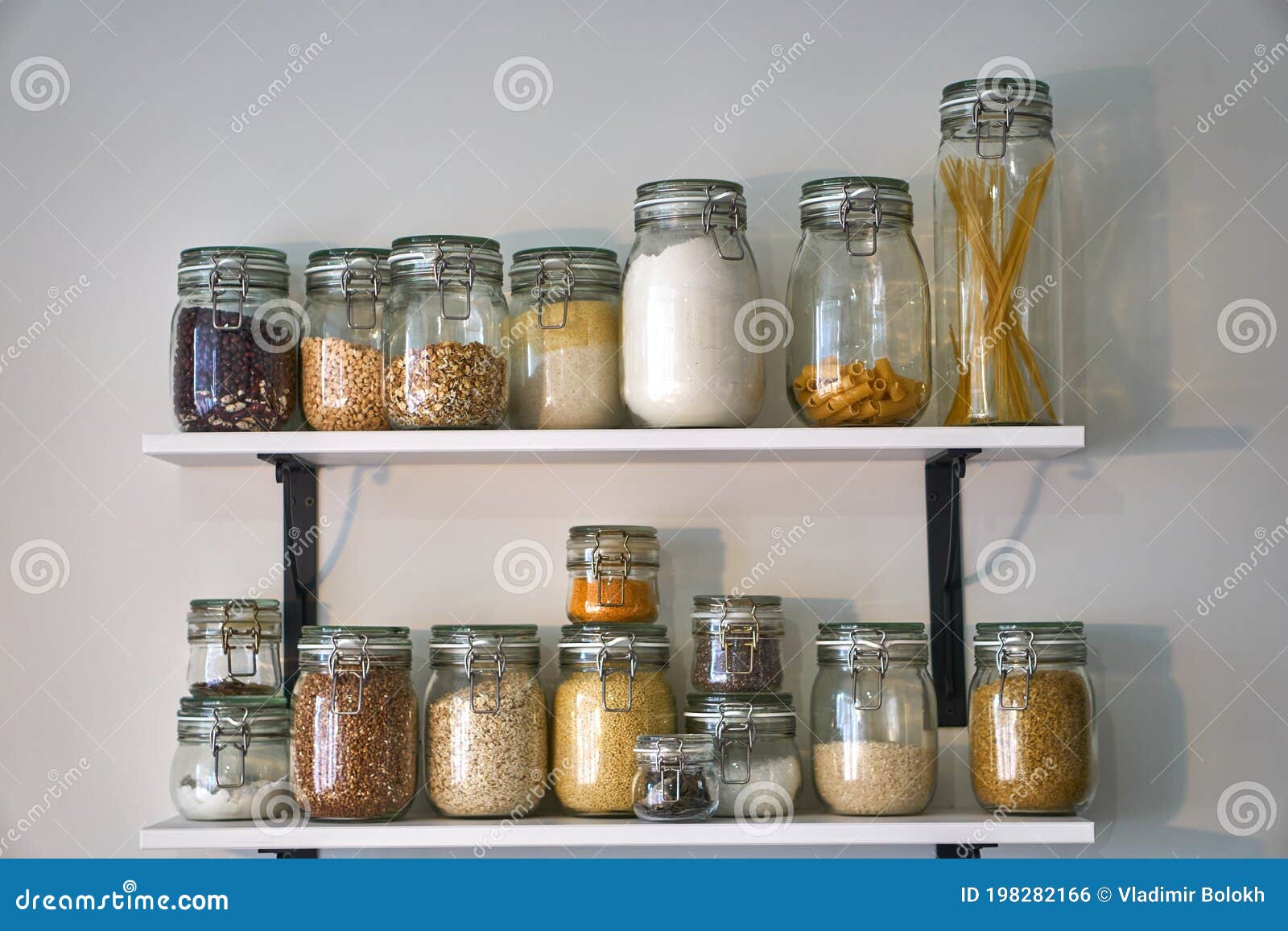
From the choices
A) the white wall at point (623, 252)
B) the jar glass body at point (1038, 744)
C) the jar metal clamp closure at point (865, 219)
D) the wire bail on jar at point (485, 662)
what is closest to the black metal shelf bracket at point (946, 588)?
the white wall at point (623, 252)

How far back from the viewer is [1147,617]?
1501mm

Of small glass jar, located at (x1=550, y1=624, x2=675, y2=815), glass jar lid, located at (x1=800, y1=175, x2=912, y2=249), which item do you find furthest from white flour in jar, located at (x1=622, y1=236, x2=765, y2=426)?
small glass jar, located at (x1=550, y1=624, x2=675, y2=815)

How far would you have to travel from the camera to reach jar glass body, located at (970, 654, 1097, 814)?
133cm

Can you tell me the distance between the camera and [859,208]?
1396 mm

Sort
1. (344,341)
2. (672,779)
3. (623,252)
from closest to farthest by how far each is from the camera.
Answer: (672,779), (344,341), (623,252)

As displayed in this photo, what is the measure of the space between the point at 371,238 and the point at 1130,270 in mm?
841

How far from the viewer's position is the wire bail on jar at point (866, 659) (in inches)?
53.9

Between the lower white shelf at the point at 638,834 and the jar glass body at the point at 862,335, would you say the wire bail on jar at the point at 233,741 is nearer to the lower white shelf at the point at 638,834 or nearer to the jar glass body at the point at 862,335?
the lower white shelf at the point at 638,834

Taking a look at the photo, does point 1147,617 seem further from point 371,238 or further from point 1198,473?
point 371,238

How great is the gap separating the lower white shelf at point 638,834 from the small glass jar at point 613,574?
0.69 ft

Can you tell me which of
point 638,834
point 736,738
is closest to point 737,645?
point 736,738

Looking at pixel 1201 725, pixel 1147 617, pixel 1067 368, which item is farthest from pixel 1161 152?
pixel 1201 725

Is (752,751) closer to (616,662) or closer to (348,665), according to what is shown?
(616,662)

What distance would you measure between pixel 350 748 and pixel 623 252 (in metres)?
0.60
